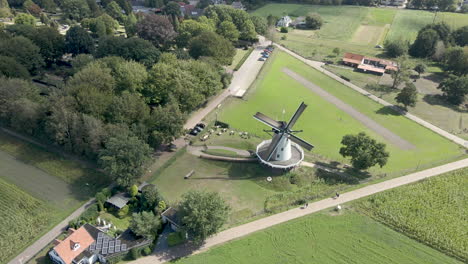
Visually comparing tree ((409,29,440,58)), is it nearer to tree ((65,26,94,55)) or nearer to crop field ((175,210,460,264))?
crop field ((175,210,460,264))

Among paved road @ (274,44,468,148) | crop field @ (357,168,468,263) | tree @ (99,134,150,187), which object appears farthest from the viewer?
paved road @ (274,44,468,148)

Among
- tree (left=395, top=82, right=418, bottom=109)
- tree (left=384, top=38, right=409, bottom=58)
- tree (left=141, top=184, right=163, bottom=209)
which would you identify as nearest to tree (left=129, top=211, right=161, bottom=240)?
tree (left=141, top=184, right=163, bottom=209)

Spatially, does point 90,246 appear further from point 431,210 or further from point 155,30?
point 155,30

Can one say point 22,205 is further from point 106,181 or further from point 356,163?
point 356,163

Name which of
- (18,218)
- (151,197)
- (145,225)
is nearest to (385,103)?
(151,197)

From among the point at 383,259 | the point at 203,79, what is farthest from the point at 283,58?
the point at 383,259

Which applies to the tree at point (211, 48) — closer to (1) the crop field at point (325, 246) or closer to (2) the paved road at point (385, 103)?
(2) the paved road at point (385, 103)

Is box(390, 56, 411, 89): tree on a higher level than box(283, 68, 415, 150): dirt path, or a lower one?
higher
